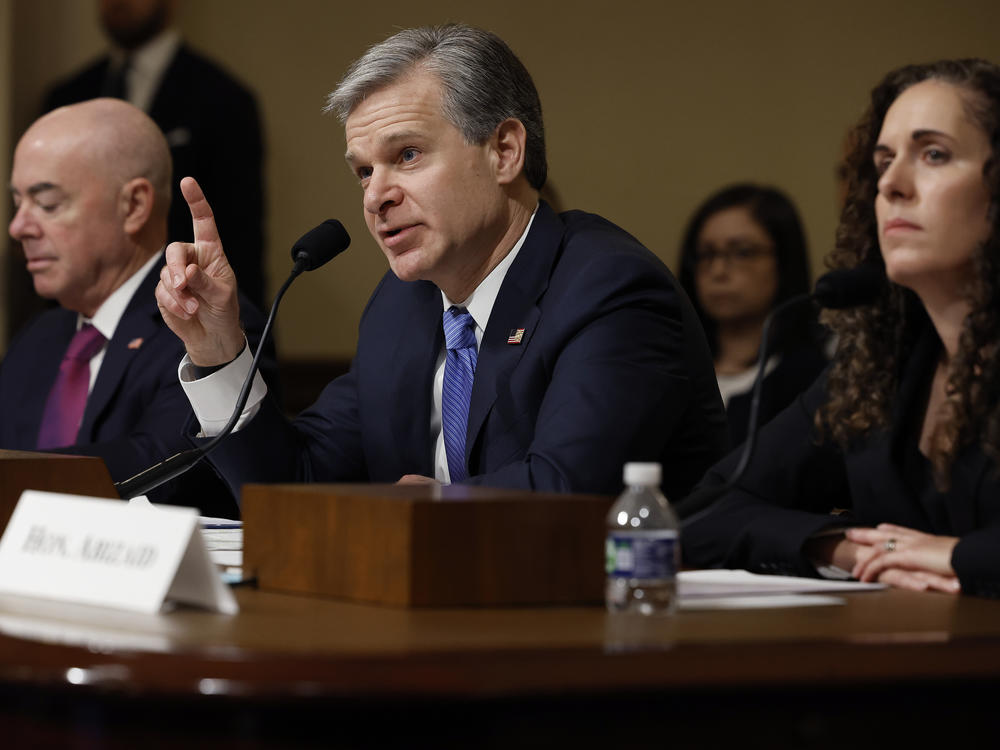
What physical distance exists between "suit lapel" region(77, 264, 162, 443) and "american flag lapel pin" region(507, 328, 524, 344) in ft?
3.83

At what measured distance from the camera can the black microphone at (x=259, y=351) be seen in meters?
1.95

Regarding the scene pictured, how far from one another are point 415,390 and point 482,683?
1.48 meters

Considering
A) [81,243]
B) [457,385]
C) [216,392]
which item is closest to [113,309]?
[81,243]

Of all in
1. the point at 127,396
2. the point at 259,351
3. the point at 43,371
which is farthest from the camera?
the point at 43,371

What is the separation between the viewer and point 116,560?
1276 millimetres

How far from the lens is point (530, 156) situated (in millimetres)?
2543

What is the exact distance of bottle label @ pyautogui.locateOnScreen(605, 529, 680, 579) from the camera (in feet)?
4.23

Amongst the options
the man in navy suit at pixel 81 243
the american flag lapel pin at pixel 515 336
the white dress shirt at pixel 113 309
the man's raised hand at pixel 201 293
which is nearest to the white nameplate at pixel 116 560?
the man's raised hand at pixel 201 293

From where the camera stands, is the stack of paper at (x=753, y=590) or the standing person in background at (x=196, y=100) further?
the standing person in background at (x=196, y=100)

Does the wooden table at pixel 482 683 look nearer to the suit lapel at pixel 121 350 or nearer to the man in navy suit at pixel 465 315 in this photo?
the man in navy suit at pixel 465 315

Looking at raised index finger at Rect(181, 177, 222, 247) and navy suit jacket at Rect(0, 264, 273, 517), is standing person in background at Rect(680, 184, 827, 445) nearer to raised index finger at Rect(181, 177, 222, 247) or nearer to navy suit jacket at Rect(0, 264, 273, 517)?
navy suit jacket at Rect(0, 264, 273, 517)

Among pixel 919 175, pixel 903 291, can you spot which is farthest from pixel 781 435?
pixel 919 175

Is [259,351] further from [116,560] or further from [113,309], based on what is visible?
[113,309]

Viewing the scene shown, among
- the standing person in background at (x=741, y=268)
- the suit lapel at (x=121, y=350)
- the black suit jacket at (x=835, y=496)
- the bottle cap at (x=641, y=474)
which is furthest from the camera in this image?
A: the standing person in background at (x=741, y=268)
